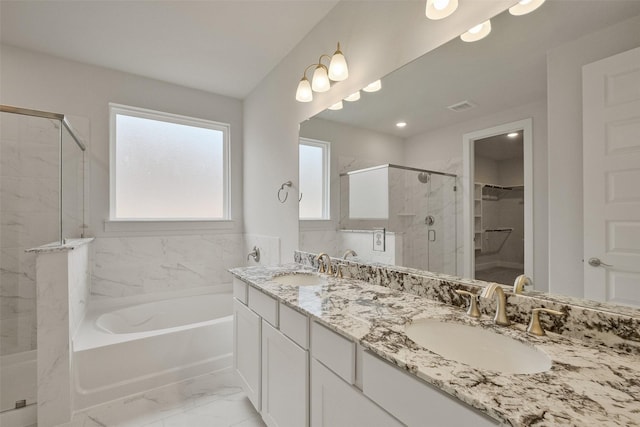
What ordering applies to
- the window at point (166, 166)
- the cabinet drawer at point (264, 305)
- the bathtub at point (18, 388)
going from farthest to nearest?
the window at point (166, 166), the bathtub at point (18, 388), the cabinet drawer at point (264, 305)

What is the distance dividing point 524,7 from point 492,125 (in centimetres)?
41

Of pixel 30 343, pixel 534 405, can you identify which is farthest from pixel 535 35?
pixel 30 343

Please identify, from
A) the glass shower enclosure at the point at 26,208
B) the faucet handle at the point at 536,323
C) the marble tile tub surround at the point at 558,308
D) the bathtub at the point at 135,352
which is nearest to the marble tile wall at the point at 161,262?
the bathtub at the point at 135,352

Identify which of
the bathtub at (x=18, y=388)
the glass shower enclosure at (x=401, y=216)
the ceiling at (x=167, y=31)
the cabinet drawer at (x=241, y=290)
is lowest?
the bathtub at (x=18, y=388)

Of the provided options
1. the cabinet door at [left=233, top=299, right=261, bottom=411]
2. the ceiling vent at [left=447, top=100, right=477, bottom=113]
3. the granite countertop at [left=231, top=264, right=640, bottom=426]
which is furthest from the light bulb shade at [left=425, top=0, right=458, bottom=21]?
the cabinet door at [left=233, top=299, right=261, bottom=411]

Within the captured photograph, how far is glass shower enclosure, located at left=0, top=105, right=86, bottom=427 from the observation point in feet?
7.33

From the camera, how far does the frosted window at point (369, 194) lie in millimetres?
1634

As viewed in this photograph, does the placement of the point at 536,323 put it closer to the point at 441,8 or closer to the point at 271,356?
the point at 271,356

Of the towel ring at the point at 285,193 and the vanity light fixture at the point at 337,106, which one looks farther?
the towel ring at the point at 285,193

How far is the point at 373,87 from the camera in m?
1.69

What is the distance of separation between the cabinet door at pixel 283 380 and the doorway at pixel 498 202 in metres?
0.82

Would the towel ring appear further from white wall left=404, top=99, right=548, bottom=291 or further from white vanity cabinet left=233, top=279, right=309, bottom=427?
white wall left=404, top=99, right=548, bottom=291

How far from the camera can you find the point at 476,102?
1210mm

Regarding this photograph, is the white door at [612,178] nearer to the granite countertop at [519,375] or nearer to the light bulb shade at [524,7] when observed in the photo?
the granite countertop at [519,375]
